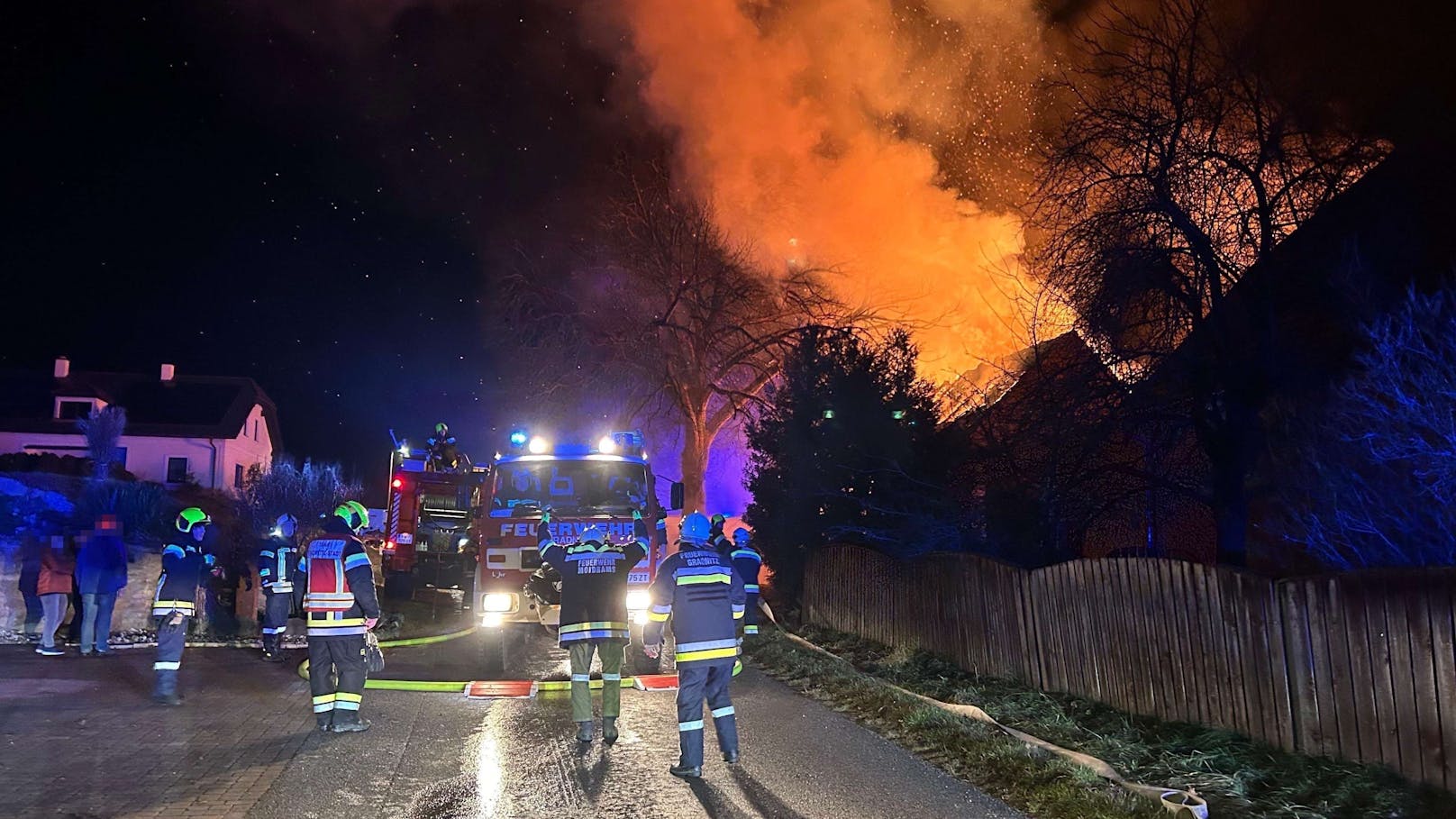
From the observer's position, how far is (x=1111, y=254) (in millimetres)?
9648

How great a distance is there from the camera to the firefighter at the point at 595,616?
7789 millimetres

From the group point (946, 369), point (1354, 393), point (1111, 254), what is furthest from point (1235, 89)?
point (946, 369)

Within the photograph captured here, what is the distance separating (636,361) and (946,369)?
27.4 ft

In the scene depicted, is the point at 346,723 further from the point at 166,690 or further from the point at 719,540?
the point at 719,540

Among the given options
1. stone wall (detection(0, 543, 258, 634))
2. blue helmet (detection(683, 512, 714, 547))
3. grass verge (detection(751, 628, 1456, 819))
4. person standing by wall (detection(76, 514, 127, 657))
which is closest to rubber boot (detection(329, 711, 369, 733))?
blue helmet (detection(683, 512, 714, 547))

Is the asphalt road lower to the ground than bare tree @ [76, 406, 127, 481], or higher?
lower

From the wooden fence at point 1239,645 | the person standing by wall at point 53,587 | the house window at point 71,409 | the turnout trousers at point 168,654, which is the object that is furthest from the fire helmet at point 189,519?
the house window at point 71,409

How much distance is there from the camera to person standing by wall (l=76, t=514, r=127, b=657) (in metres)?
11.5

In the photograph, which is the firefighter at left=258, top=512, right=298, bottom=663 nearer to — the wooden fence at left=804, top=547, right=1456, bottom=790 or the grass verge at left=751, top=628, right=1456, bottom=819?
the grass verge at left=751, top=628, right=1456, bottom=819

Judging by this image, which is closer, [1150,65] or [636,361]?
[1150,65]

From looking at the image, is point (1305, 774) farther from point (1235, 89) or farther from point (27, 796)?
point (27, 796)

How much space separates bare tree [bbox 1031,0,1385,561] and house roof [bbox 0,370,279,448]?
43.2m

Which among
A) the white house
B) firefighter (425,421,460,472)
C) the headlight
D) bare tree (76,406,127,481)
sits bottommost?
the headlight

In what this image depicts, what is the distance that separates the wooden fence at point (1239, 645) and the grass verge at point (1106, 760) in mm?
152
